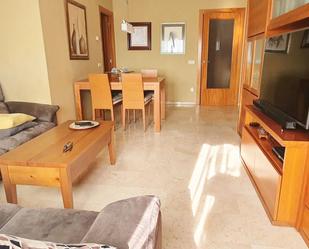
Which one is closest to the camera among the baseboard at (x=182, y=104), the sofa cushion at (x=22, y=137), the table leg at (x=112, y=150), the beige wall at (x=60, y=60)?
the sofa cushion at (x=22, y=137)

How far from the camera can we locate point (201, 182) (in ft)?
7.68

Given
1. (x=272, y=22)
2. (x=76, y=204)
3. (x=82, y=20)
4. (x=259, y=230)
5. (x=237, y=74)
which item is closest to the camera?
(x=259, y=230)

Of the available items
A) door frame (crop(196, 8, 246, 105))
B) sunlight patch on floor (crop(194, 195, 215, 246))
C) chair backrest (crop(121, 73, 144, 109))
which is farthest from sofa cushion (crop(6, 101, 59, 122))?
door frame (crop(196, 8, 246, 105))

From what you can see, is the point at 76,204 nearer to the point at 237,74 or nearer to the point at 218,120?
the point at 218,120

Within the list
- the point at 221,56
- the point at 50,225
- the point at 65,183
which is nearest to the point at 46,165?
the point at 65,183

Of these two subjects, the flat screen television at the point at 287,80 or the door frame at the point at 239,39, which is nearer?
the flat screen television at the point at 287,80

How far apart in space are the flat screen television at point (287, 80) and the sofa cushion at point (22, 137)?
7.65ft

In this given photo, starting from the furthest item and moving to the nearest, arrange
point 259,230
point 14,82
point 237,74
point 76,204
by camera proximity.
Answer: point 237,74 < point 14,82 < point 76,204 < point 259,230

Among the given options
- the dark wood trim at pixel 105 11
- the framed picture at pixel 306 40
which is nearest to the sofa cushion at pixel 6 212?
the framed picture at pixel 306 40

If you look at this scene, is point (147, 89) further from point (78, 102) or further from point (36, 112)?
point (36, 112)

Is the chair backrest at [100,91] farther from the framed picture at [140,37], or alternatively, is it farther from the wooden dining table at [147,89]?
the framed picture at [140,37]

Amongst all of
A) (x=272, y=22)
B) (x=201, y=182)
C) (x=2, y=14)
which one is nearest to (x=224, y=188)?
(x=201, y=182)

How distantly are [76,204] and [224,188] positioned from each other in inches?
51.6

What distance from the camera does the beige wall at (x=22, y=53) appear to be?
9.90 ft
